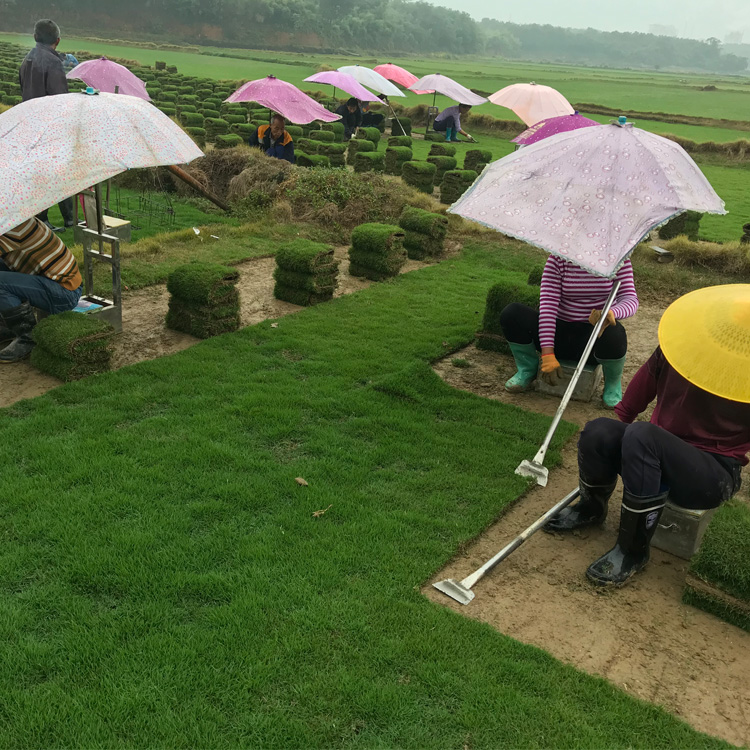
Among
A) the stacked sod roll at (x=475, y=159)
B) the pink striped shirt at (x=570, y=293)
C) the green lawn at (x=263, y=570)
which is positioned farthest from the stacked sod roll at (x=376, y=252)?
the stacked sod roll at (x=475, y=159)

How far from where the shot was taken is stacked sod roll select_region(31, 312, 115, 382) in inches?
241

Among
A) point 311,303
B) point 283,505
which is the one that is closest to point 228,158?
point 311,303

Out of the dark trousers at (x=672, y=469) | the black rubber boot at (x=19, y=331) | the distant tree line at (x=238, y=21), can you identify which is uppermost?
the distant tree line at (x=238, y=21)

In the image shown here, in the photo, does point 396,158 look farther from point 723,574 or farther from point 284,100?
point 723,574

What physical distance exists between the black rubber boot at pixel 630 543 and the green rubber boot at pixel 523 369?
8.86 feet

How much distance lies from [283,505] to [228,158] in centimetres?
1137

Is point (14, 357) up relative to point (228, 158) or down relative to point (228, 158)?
down

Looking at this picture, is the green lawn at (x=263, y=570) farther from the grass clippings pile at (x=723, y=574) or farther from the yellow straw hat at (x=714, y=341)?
the yellow straw hat at (x=714, y=341)

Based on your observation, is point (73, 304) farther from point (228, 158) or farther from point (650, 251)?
point (650, 251)

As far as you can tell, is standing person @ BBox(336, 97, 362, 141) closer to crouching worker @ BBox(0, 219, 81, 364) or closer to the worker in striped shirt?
crouching worker @ BBox(0, 219, 81, 364)

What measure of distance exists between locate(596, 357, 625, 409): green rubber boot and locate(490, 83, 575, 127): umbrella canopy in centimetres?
1259

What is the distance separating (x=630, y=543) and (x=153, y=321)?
5.72 m

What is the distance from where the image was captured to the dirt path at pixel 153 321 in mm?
6172

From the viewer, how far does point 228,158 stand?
14.4 m
